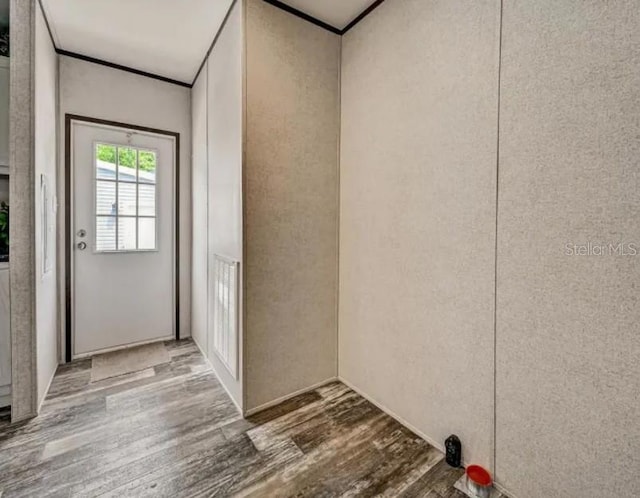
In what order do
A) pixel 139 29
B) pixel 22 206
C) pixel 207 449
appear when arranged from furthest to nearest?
pixel 139 29, pixel 22 206, pixel 207 449

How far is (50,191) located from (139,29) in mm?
1416

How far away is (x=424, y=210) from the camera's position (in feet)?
5.52

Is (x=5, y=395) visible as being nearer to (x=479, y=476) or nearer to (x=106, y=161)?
(x=106, y=161)

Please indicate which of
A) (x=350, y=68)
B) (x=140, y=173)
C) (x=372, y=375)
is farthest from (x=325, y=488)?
(x=140, y=173)

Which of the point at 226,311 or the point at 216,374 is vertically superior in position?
the point at 226,311

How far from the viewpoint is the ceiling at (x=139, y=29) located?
2.04m

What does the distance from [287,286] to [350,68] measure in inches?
65.0

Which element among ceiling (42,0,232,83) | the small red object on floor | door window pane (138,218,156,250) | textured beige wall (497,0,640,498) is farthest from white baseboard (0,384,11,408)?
textured beige wall (497,0,640,498)

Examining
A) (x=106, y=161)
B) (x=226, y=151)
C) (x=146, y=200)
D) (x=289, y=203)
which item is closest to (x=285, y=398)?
(x=289, y=203)

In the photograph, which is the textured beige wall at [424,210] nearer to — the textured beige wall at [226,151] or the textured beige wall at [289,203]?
the textured beige wall at [289,203]

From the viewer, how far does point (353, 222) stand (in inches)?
86.4

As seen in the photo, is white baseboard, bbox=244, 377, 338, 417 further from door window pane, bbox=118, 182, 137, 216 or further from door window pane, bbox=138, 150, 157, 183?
door window pane, bbox=138, 150, 157, 183

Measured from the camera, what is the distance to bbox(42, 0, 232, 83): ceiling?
2.04 m

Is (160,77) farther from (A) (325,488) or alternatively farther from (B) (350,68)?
(A) (325,488)
